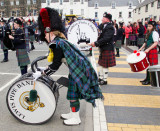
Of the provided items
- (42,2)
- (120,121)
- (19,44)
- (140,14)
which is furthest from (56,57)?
(42,2)

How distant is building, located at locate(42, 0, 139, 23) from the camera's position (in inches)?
2008

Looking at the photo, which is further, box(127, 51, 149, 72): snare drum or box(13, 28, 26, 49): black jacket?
box(13, 28, 26, 49): black jacket

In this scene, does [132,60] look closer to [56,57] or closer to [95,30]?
[95,30]

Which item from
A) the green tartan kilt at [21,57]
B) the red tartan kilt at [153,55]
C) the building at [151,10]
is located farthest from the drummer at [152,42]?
the building at [151,10]

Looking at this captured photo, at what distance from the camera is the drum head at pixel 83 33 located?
4965 mm

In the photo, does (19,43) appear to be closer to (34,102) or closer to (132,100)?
(34,102)

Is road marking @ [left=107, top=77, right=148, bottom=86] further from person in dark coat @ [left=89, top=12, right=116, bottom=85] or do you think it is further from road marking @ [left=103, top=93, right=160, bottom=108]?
road marking @ [left=103, top=93, right=160, bottom=108]

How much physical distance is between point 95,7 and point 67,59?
51.7 m

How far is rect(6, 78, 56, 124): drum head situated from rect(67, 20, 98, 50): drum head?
Answer: 2238 mm

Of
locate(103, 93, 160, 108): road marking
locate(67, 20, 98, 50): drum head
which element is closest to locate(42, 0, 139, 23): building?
locate(67, 20, 98, 50): drum head

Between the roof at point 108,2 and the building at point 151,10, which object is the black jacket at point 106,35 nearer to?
the building at point 151,10

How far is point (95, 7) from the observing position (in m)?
51.9

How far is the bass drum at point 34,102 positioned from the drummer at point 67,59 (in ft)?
0.63

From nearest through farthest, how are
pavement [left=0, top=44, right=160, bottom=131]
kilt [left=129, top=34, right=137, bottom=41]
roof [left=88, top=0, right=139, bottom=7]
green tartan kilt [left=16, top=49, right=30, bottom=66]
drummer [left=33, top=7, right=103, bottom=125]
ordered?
drummer [left=33, top=7, right=103, bottom=125] < pavement [left=0, top=44, right=160, bottom=131] < green tartan kilt [left=16, top=49, right=30, bottom=66] < kilt [left=129, top=34, right=137, bottom=41] < roof [left=88, top=0, right=139, bottom=7]
